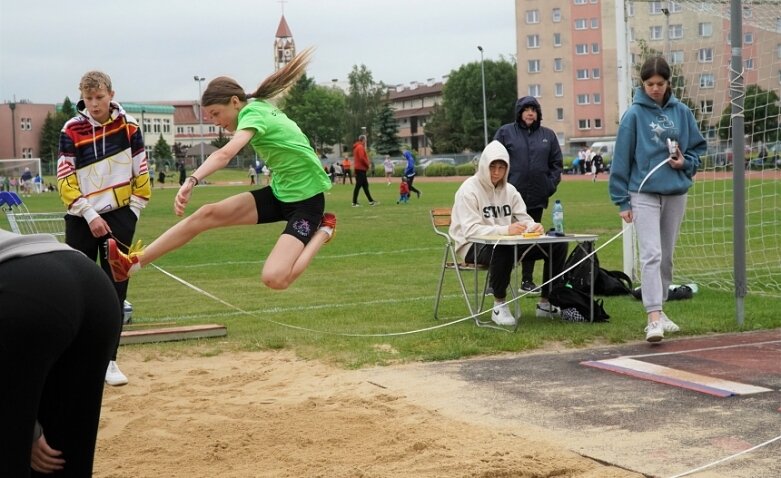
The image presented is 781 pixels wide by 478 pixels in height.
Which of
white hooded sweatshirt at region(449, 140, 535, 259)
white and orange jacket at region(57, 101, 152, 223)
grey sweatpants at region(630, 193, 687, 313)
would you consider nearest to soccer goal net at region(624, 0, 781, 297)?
white hooded sweatshirt at region(449, 140, 535, 259)

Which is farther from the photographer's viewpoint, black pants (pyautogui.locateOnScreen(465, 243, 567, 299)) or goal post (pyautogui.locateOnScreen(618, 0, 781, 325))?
goal post (pyautogui.locateOnScreen(618, 0, 781, 325))

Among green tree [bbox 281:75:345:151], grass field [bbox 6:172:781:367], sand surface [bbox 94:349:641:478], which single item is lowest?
grass field [bbox 6:172:781:367]

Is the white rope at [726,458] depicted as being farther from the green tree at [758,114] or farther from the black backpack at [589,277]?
the green tree at [758,114]

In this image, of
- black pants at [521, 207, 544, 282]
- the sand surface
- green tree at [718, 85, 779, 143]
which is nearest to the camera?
the sand surface

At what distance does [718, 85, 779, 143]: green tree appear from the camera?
12.1 meters

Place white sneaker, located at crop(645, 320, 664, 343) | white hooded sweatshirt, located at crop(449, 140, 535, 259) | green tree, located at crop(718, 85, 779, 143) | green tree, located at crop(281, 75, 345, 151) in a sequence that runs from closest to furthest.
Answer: white sneaker, located at crop(645, 320, 664, 343) → white hooded sweatshirt, located at crop(449, 140, 535, 259) → green tree, located at crop(718, 85, 779, 143) → green tree, located at crop(281, 75, 345, 151)

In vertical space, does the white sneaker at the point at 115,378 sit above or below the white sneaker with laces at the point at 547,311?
above

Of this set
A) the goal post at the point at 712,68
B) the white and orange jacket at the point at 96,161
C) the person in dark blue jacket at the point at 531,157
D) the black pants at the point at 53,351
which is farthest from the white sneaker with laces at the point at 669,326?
the black pants at the point at 53,351

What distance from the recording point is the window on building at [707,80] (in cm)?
1212

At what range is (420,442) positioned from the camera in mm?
5211

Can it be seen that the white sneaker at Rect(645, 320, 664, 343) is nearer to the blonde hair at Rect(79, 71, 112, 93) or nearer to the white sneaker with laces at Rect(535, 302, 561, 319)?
the white sneaker with laces at Rect(535, 302, 561, 319)

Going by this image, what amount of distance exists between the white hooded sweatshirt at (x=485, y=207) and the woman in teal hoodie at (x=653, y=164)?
3.57 feet

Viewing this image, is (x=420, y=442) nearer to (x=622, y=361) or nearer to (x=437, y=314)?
(x=622, y=361)

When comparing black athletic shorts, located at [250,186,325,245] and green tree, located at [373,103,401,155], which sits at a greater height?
green tree, located at [373,103,401,155]
